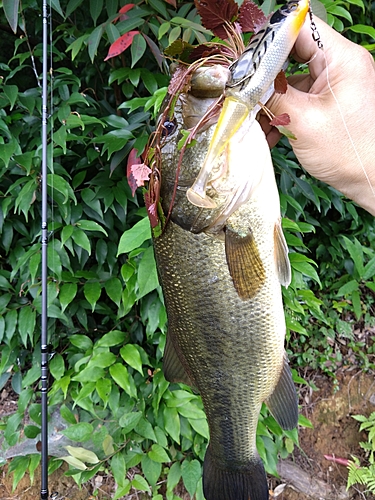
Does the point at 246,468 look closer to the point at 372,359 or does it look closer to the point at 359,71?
the point at 359,71

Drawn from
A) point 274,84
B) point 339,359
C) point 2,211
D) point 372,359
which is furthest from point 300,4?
point 372,359

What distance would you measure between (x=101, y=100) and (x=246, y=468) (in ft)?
7.16

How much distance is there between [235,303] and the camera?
3.76ft

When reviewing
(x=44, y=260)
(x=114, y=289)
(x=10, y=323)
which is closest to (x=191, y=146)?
(x=44, y=260)

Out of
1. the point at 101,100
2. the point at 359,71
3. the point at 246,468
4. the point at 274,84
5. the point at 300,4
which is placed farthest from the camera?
the point at 101,100

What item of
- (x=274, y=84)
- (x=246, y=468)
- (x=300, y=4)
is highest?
(x=300, y=4)

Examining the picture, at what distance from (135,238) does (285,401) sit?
0.87 m

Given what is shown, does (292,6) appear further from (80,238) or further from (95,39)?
(80,238)

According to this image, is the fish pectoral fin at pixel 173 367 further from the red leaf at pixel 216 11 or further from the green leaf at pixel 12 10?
the green leaf at pixel 12 10

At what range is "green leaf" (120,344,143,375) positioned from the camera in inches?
79.0

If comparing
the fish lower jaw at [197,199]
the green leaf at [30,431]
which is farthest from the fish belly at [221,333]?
the green leaf at [30,431]

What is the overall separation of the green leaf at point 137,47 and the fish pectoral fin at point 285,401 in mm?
1380

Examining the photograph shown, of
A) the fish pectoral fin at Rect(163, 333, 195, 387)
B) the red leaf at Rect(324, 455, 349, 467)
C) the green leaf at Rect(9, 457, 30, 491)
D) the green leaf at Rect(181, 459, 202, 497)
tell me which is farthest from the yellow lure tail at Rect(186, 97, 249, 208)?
the red leaf at Rect(324, 455, 349, 467)

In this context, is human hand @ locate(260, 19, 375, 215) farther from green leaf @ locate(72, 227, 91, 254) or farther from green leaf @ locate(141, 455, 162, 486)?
green leaf @ locate(141, 455, 162, 486)
